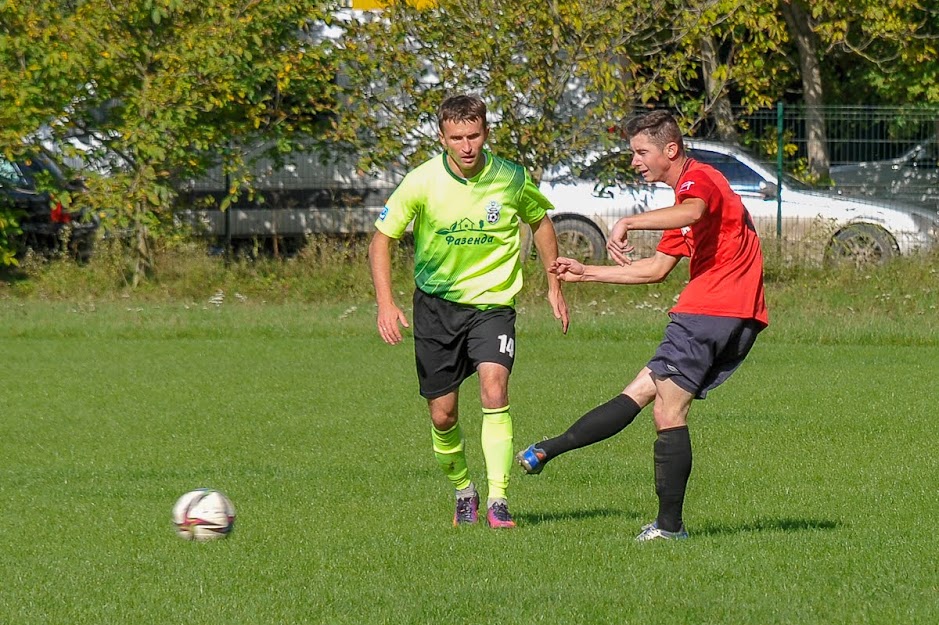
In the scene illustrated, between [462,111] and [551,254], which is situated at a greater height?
[462,111]

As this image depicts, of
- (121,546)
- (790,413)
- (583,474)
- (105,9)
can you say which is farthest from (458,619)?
(105,9)

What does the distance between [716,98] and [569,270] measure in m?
15.0

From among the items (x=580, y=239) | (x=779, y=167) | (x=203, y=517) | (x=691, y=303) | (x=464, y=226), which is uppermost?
(x=464, y=226)

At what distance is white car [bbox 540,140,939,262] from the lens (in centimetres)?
1878

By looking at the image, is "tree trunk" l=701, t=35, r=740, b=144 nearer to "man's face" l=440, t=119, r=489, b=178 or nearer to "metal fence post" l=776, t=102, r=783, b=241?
"metal fence post" l=776, t=102, r=783, b=241

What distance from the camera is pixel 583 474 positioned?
891 cm

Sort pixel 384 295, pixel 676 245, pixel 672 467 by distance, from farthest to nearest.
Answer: pixel 384 295 < pixel 676 245 < pixel 672 467

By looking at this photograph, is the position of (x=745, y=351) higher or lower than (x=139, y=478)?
higher

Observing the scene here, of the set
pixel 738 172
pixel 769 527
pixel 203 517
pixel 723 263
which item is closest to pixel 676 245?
pixel 723 263

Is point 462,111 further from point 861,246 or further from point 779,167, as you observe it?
point 779,167

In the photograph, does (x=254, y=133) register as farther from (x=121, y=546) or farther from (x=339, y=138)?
(x=121, y=546)

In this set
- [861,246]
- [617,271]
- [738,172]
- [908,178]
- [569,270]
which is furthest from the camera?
[738,172]

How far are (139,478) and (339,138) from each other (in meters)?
11.7

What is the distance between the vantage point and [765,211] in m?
19.5
